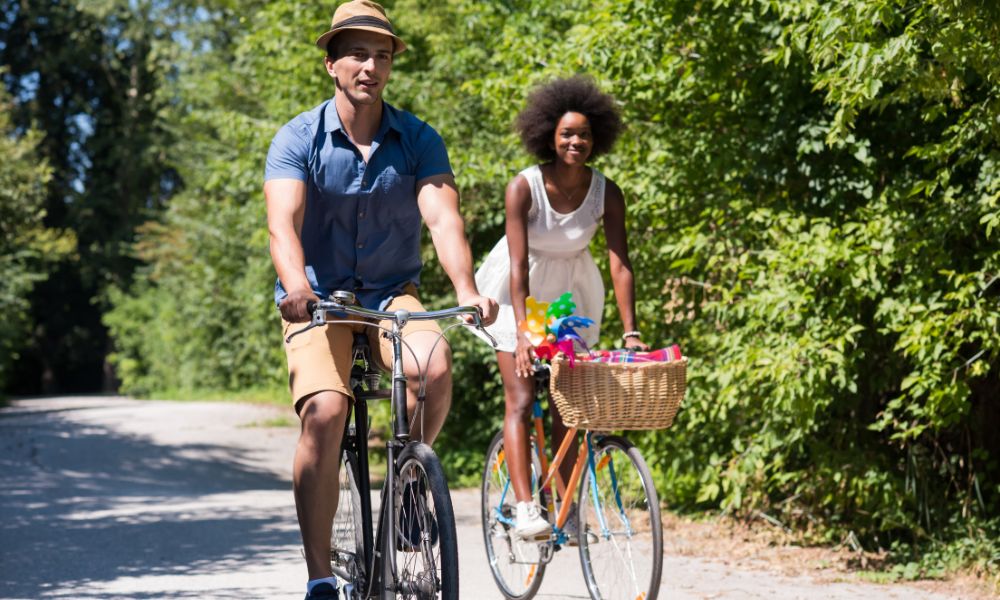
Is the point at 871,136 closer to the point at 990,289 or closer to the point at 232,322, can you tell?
the point at 990,289

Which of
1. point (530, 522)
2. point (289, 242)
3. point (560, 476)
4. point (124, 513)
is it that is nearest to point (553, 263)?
point (560, 476)

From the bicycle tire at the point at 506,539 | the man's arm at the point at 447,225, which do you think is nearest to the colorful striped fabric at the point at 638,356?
the bicycle tire at the point at 506,539

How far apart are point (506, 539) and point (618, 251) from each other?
1.45 meters

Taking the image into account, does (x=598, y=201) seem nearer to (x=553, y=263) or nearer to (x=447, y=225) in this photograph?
(x=553, y=263)

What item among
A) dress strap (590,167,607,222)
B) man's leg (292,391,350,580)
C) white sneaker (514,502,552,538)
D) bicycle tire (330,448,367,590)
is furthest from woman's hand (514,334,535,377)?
man's leg (292,391,350,580)

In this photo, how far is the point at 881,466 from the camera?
7.68 meters

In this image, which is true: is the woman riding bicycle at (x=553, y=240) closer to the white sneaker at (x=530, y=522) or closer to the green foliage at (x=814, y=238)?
the white sneaker at (x=530, y=522)

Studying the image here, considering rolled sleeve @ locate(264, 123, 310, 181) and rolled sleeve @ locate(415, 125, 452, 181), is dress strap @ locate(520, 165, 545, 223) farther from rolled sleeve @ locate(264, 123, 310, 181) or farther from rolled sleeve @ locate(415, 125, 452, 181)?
rolled sleeve @ locate(264, 123, 310, 181)

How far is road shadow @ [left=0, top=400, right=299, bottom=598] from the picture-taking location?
22.3ft

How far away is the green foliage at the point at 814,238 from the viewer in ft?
20.7

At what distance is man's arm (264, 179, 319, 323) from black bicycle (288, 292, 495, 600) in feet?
0.17

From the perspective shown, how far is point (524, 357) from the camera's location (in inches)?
212

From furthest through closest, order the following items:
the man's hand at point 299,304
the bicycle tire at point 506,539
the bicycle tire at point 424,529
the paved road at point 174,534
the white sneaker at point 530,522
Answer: the paved road at point 174,534 → the bicycle tire at point 506,539 → the white sneaker at point 530,522 → the man's hand at point 299,304 → the bicycle tire at point 424,529

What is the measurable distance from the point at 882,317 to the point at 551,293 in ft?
7.48
